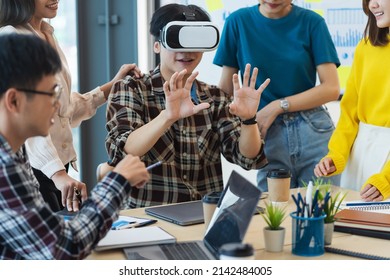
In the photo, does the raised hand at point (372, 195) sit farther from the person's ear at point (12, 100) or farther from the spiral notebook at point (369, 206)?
the person's ear at point (12, 100)

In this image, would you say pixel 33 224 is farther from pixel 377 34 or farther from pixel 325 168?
pixel 377 34

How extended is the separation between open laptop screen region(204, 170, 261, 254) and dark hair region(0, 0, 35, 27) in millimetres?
953

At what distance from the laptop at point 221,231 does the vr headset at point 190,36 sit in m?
0.66

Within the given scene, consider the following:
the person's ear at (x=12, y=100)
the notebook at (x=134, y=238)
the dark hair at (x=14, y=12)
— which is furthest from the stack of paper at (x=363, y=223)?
the dark hair at (x=14, y=12)

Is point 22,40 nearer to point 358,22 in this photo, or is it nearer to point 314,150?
point 314,150

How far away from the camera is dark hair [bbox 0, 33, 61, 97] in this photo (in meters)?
1.28

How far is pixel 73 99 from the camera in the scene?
7.91ft

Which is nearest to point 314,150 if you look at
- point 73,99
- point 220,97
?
point 220,97

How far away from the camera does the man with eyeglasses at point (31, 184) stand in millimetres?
1243

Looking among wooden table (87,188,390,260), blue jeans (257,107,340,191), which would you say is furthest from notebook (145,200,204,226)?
blue jeans (257,107,340,191)

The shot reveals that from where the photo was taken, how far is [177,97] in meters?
1.94

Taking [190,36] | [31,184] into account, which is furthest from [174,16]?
[31,184]

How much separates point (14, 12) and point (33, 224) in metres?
1.03

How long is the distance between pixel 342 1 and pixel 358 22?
0.46ft
